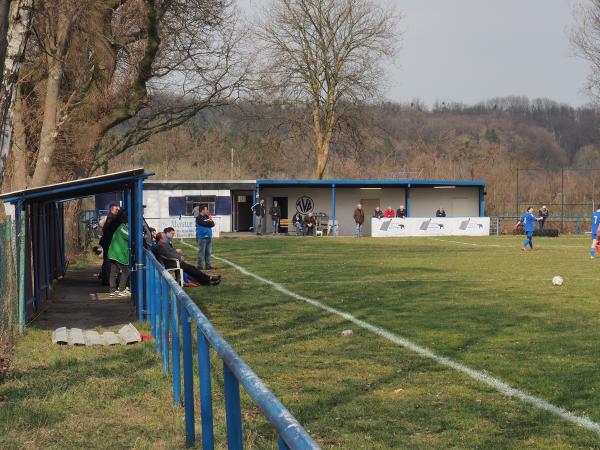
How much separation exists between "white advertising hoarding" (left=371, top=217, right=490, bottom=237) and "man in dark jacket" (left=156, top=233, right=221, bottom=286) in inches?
1151

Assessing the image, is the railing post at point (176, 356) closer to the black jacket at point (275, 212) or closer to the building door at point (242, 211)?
the black jacket at point (275, 212)

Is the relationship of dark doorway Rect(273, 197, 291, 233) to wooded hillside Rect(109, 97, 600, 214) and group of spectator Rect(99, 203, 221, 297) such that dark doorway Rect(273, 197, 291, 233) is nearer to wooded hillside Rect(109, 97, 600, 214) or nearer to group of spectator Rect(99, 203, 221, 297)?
wooded hillside Rect(109, 97, 600, 214)

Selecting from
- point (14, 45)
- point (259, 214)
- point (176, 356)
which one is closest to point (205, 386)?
point (176, 356)

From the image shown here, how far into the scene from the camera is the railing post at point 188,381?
5.98m

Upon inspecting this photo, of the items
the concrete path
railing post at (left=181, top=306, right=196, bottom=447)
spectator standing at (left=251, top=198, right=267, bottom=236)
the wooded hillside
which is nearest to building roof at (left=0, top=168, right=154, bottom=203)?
the concrete path

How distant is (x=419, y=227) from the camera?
47719 mm

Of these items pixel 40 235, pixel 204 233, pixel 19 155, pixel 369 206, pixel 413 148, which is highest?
pixel 413 148

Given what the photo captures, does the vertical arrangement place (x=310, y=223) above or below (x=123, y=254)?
below

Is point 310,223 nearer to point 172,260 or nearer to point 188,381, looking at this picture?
point 172,260

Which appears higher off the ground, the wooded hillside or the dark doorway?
the wooded hillside

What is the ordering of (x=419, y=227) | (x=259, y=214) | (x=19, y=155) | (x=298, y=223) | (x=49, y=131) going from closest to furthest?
1. (x=49, y=131)
2. (x=19, y=155)
3. (x=419, y=227)
4. (x=259, y=214)
5. (x=298, y=223)

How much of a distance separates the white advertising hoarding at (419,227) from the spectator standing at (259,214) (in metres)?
6.30

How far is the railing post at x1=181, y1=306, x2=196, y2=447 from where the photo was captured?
19.6 ft

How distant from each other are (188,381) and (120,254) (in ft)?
33.7
